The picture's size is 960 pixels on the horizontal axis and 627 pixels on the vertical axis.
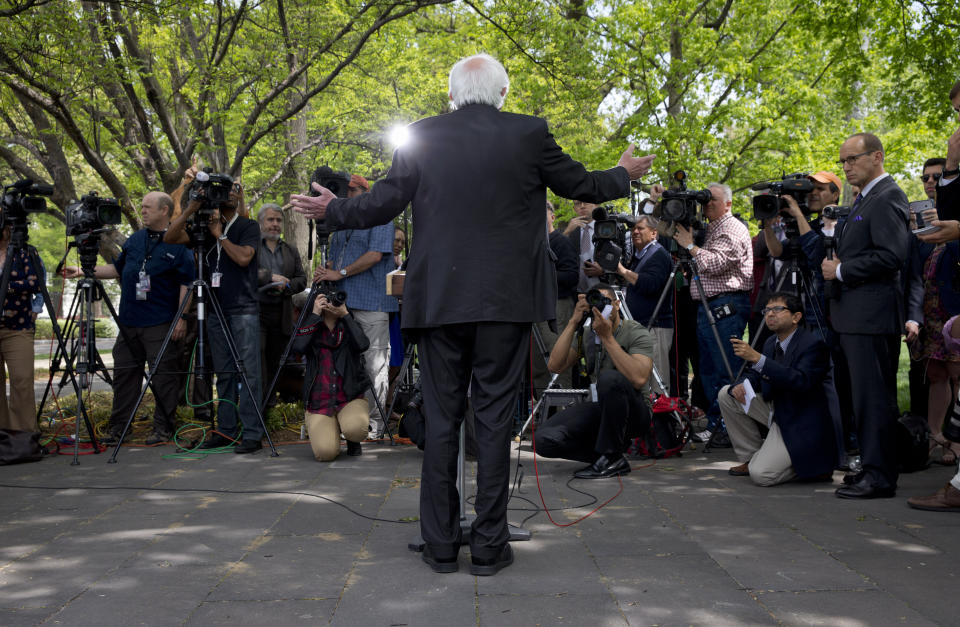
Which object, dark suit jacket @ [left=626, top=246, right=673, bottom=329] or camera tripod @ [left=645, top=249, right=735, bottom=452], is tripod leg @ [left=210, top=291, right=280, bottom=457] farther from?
dark suit jacket @ [left=626, top=246, right=673, bottom=329]

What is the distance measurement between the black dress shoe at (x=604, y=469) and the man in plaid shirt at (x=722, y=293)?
1512 mm

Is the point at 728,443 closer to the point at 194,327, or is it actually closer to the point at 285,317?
the point at 285,317

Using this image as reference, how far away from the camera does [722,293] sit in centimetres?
684

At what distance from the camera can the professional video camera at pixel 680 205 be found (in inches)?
250

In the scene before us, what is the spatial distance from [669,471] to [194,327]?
15.2 ft

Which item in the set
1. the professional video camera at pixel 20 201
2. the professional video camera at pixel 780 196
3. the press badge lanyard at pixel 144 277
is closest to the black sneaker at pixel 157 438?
the press badge lanyard at pixel 144 277

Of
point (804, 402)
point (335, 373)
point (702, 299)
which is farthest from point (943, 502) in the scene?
point (335, 373)

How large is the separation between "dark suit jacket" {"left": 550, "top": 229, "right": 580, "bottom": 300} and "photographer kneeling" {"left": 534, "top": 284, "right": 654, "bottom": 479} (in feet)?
4.89

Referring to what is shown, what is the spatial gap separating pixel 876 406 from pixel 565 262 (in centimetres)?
314

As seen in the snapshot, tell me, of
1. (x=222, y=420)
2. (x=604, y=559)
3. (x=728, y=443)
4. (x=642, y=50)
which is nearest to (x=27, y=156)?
(x=642, y=50)

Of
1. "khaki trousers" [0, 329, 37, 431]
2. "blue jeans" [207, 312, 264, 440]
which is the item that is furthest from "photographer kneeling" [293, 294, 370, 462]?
"khaki trousers" [0, 329, 37, 431]

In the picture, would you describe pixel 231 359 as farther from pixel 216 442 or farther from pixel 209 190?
pixel 209 190

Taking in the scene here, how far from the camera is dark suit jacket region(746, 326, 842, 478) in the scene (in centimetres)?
507

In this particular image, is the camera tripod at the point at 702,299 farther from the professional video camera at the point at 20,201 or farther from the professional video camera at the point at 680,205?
the professional video camera at the point at 20,201
